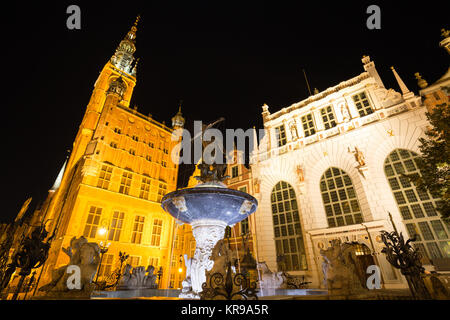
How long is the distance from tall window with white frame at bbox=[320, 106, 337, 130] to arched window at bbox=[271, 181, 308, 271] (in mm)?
6722

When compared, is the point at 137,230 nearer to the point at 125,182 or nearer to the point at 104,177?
the point at 125,182

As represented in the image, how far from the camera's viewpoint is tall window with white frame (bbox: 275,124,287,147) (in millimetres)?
22109

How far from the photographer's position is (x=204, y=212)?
28.5 feet

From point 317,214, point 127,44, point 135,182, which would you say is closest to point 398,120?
point 317,214

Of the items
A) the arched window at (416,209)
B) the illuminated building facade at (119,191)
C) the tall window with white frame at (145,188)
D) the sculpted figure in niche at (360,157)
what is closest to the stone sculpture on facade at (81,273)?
the illuminated building facade at (119,191)

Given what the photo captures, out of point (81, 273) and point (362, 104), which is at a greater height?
point (362, 104)

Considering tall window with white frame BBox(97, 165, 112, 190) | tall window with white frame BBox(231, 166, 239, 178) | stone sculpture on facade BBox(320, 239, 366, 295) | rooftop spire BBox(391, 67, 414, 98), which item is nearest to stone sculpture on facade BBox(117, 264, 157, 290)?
stone sculpture on facade BBox(320, 239, 366, 295)

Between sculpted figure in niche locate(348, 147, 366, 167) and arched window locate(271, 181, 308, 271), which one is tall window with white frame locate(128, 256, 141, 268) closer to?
arched window locate(271, 181, 308, 271)

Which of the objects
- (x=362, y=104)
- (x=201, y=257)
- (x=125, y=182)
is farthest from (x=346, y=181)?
(x=125, y=182)

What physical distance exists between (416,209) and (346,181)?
4441mm

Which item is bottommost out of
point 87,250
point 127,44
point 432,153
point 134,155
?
point 87,250

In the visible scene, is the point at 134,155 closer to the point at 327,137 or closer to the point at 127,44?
the point at 327,137

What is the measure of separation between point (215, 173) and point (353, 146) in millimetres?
13124
